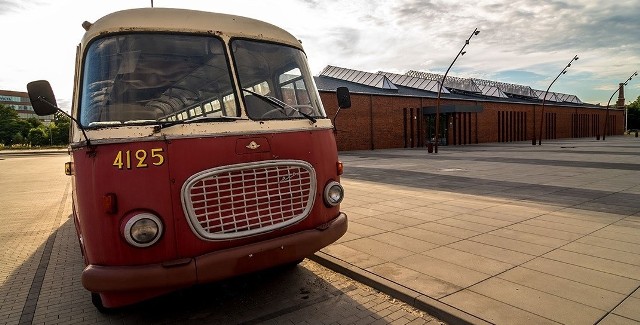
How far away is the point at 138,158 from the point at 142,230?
54 centimetres

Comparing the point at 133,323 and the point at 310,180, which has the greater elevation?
the point at 310,180

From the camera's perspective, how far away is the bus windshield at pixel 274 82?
3.66 meters

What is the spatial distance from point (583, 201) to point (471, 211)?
107 inches

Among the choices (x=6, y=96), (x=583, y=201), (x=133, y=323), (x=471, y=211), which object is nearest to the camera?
(x=133, y=323)

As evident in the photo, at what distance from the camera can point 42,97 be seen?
3.17 m

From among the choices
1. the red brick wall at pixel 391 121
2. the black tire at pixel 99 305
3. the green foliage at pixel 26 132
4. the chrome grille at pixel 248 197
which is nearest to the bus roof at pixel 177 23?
the chrome grille at pixel 248 197

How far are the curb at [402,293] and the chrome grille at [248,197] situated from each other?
125 cm

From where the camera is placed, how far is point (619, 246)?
504cm

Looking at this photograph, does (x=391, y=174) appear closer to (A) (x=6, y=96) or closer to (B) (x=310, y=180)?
(B) (x=310, y=180)

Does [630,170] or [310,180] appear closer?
[310,180]

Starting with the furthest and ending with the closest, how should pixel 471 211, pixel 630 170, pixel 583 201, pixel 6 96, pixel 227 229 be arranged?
pixel 6 96, pixel 630 170, pixel 583 201, pixel 471 211, pixel 227 229

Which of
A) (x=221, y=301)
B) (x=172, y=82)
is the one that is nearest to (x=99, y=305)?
(x=221, y=301)

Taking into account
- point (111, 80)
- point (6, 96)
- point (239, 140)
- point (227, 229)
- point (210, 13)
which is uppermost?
point (6, 96)

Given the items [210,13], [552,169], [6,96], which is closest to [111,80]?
[210,13]
